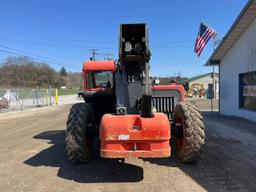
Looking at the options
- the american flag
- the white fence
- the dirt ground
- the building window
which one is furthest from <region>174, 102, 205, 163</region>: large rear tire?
the white fence

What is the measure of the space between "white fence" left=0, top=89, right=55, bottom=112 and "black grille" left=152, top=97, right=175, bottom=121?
20.5 m

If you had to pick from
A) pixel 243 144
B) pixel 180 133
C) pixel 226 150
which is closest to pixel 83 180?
pixel 180 133

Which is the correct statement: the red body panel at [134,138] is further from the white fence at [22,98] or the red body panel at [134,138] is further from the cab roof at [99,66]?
the white fence at [22,98]

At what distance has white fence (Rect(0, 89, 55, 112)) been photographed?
27275mm

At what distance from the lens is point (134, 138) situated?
6051 mm

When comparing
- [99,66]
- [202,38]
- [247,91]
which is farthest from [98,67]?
[202,38]

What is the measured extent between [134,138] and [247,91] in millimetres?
12984

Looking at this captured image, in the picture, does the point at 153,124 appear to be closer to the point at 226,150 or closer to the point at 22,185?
the point at 22,185

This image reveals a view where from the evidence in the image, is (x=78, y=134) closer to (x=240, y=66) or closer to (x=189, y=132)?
(x=189, y=132)

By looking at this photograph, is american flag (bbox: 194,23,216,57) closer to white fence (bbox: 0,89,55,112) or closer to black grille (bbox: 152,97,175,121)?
white fence (bbox: 0,89,55,112)

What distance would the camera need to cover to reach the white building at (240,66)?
Answer: 643 inches

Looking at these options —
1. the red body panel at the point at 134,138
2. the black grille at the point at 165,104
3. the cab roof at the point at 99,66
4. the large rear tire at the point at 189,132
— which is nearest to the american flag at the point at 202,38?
the cab roof at the point at 99,66

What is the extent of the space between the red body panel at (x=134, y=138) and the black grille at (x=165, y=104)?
8.12 ft

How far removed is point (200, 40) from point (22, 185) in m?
21.2
